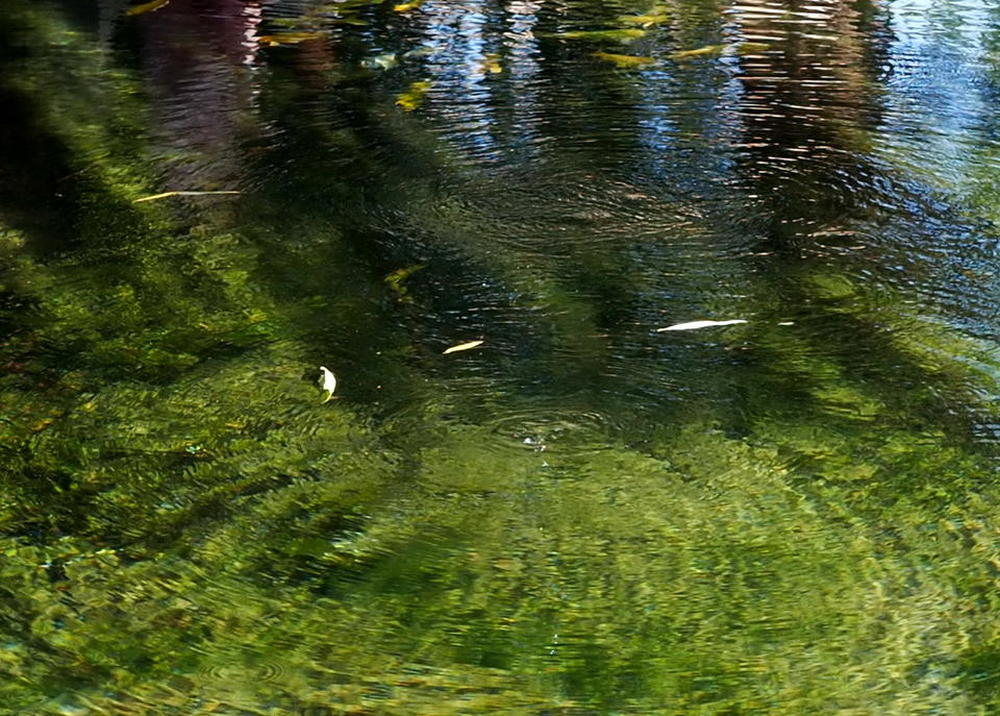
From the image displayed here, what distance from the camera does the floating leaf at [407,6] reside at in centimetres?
434

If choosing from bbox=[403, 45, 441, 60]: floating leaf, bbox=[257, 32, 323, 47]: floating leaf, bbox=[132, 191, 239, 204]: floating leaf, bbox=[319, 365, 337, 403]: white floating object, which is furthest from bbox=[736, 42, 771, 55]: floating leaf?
bbox=[319, 365, 337, 403]: white floating object

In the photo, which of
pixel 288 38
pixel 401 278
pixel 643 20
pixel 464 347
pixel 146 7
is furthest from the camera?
pixel 146 7

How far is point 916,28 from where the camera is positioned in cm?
404

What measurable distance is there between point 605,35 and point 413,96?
38.1 inches

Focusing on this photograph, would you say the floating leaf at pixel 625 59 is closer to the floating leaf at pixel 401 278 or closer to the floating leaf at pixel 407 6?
the floating leaf at pixel 407 6

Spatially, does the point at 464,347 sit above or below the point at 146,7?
below

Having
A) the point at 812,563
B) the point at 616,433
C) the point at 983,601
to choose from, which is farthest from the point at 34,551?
the point at 983,601

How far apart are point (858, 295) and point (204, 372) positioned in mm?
1065

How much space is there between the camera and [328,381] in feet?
6.06

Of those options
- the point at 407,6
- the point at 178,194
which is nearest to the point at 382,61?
the point at 407,6

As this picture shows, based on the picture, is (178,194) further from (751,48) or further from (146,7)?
(146,7)

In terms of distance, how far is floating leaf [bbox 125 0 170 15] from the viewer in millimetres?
4344

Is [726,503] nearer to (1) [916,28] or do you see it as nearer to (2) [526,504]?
(2) [526,504]

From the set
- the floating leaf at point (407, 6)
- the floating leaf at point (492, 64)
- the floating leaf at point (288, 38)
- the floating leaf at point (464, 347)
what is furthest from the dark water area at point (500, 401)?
the floating leaf at point (407, 6)
